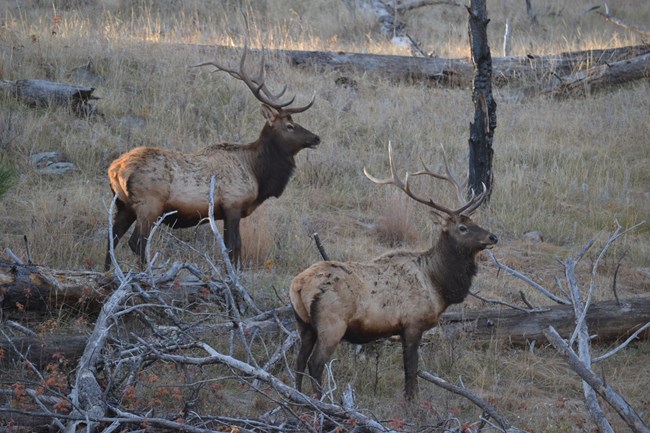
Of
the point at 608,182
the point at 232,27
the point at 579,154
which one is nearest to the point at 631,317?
the point at 608,182

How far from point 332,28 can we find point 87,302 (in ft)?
47.3

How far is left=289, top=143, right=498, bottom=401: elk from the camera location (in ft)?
20.5


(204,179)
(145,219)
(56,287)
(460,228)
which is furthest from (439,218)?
(56,287)

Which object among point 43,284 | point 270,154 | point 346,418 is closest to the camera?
point 346,418

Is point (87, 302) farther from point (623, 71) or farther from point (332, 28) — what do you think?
point (332, 28)

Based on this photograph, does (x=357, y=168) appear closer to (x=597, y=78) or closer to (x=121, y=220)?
(x=121, y=220)

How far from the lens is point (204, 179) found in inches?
353

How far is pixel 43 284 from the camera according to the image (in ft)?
23.1

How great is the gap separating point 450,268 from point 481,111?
5.13 m

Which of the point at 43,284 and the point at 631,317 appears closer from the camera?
the point at 43,284

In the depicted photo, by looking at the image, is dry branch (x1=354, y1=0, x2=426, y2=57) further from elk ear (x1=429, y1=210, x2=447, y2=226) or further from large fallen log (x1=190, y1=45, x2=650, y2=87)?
elk ear (x1=429, y1=210, x2=447, y2=226)

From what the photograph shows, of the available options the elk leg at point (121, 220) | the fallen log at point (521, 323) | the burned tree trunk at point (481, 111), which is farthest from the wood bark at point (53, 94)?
the fallen log at point (521, 323)

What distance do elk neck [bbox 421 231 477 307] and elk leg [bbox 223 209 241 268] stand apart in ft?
8.08

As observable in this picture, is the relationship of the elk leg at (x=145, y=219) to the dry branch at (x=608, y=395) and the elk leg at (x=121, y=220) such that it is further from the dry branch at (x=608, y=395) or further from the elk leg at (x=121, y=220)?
the dry branch at (x=608, y=395)
